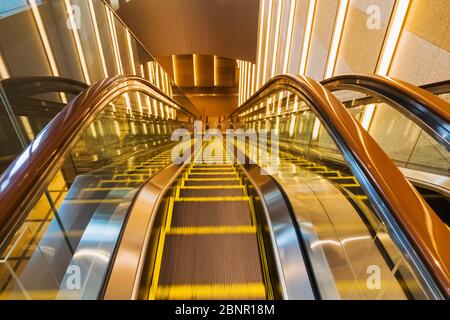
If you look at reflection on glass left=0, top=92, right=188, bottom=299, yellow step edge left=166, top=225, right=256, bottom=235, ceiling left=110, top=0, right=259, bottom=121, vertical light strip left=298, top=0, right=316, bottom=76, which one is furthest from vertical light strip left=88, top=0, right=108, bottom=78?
ceiling left=110, top=0, right=259, bottom=121

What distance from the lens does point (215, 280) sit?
1667 mm

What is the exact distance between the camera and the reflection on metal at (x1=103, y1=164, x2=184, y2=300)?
1.37 metres

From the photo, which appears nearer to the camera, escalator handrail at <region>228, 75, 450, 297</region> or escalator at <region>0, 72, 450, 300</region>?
escalator handrail at <region>228, 75, 450, 297</region>

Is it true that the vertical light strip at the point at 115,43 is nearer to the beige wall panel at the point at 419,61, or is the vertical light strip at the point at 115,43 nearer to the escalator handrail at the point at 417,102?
the escalator handrail at the point at 417,102

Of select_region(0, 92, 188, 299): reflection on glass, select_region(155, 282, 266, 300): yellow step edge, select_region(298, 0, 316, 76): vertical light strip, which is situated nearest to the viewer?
select_region(0, 92, 188, 299): reflection on glass

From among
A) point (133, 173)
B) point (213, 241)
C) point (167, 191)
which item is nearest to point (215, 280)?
point (213, 241)

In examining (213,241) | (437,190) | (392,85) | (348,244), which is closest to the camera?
(392,85)

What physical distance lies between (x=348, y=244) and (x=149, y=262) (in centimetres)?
141

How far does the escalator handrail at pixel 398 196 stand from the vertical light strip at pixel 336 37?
16.8ft

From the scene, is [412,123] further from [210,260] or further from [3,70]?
[3,70]

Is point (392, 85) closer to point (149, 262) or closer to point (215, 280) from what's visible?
point (215, 280)

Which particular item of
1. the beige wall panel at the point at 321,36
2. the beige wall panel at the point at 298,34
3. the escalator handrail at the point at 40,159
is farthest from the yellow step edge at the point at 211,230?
the beige wall panel at the point at 298,34

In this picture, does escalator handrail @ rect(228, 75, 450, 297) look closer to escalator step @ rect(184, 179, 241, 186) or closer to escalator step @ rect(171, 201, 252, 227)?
escalator step @ rect(171, 201, 252, 227)

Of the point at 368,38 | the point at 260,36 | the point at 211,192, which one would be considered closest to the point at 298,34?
the point at 368,38
